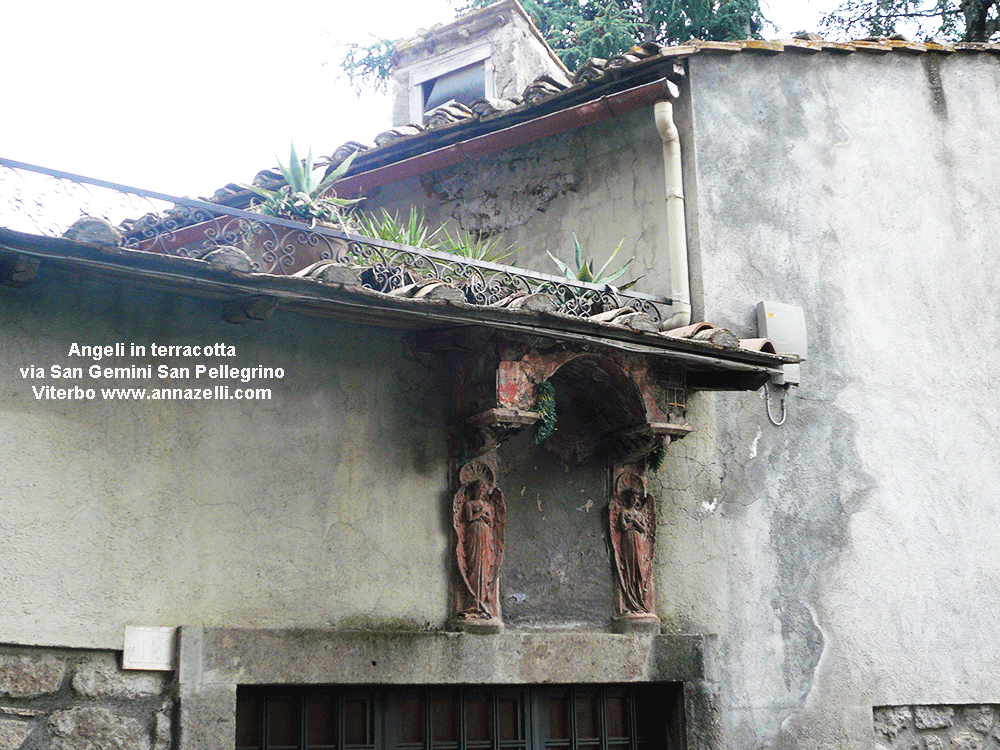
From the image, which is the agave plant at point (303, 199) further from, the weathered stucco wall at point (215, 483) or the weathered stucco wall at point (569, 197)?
the weathered stucco wall at point (569, 197)

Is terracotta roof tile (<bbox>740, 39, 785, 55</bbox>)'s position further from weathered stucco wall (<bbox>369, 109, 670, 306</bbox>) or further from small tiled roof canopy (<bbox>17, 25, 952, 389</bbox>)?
weathered stucco wall (<bbox>369, 109, 670, 306</bbox>)

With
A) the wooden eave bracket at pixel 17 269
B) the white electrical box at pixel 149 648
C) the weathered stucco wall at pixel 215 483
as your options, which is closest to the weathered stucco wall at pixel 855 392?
the weathered stucco wall at pixel 215 483

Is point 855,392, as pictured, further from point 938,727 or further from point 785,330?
point 938,727

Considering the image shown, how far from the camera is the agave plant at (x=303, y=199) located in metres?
6.09

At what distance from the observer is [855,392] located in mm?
7352

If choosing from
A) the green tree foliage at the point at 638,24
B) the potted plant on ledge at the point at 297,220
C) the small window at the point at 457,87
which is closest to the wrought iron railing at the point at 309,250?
the potted plant on ledge at the point at 297,220

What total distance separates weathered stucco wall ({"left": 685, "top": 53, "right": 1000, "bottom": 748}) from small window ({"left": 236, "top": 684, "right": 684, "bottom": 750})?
531 mm

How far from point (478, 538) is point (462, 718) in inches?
37.8

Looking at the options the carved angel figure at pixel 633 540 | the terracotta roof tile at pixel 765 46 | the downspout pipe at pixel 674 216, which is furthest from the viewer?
the terracotta roof tile at pixel 765 46

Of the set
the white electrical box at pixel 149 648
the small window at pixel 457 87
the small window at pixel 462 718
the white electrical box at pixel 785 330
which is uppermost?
the small window at pixel 457 87

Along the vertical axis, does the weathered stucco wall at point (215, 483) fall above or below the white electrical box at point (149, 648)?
above

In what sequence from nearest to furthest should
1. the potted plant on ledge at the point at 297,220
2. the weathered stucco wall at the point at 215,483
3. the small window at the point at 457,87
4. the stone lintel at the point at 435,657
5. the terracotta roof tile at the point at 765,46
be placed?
1. the weathered stucco wall at the point at 215,483
2. the stone lintel at the point at 435,657
3. the potted plant on ledge at the point at 297,220
4. the terracotta roof tile at the point at 765,46
5. the small window at the point at 457,87

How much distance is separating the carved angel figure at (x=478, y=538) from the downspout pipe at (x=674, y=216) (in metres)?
1.60

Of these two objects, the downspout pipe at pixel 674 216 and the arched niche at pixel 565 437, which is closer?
the arched niche at pixel 565 437
